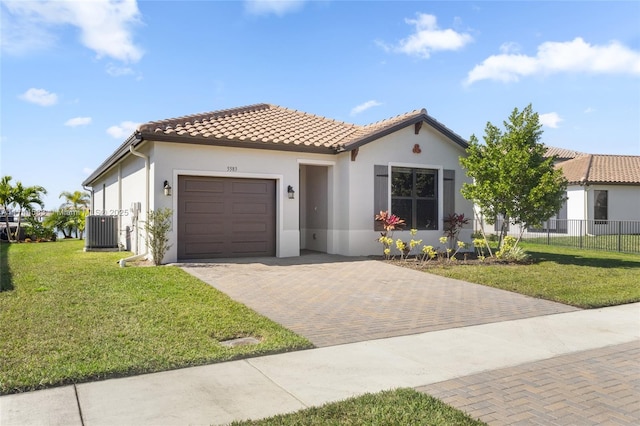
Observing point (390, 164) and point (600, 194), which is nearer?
point (390, 164)

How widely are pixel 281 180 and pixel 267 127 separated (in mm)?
1968

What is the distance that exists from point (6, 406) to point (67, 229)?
81.1ft

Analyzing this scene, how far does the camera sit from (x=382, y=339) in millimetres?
5652

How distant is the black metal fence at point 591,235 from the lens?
60.5ft

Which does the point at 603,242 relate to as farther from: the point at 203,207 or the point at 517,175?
the point at 203,207

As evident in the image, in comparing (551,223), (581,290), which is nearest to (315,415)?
(581,290)

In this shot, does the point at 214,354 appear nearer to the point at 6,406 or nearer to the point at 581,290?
the point at 6,406

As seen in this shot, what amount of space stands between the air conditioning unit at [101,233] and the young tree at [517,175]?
1264 centimetres

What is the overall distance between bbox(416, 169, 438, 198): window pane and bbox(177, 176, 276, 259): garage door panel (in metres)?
5.18

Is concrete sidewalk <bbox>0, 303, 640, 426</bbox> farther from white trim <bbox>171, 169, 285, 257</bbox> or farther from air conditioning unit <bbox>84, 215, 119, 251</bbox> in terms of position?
air conditioning unit <bbox>84, 215, 119, 251</bbox>

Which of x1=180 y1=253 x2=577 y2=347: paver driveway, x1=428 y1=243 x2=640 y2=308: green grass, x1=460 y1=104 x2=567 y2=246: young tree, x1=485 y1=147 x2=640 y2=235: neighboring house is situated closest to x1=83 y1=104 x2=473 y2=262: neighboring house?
x1=180 y1=253 x2=577 y2=347: paver driveway

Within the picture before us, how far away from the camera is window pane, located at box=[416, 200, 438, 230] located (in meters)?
15.1

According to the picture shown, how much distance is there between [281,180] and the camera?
43.8ft

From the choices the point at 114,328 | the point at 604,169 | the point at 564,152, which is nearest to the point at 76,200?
the point at 114,328
